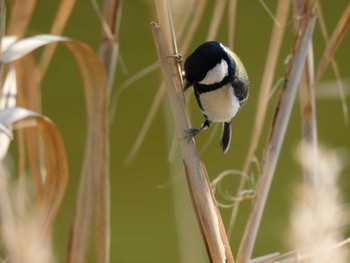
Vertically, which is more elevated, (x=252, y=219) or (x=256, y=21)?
(x=256, y=21)

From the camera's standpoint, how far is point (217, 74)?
112 centimetres

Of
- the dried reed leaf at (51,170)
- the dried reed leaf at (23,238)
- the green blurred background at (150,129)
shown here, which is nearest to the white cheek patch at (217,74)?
the dried reed leaf at (51,170)

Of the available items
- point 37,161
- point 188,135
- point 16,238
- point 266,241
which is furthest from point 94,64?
point 266,241

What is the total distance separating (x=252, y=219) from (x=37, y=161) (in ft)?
1.01

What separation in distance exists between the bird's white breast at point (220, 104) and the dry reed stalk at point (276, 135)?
27 cm

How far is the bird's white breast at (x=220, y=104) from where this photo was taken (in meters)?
1.13

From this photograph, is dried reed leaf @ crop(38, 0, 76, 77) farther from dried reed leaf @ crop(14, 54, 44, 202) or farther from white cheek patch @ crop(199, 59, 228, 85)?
white cheek patch @ crop(199, 59, 228, 85)

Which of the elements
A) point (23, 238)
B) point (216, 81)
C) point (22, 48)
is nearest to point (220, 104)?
point (216, 81)

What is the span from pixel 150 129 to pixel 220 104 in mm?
1837

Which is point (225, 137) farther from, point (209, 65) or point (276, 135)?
point (276, 135)

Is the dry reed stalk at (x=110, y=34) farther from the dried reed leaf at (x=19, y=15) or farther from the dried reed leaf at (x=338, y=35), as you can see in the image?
the dried reed leaf at (x=338, y=35)

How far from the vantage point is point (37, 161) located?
1026 mm

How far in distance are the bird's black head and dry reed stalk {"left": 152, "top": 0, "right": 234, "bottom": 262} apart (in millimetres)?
243

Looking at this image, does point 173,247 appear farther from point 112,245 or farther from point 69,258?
point 69,258
